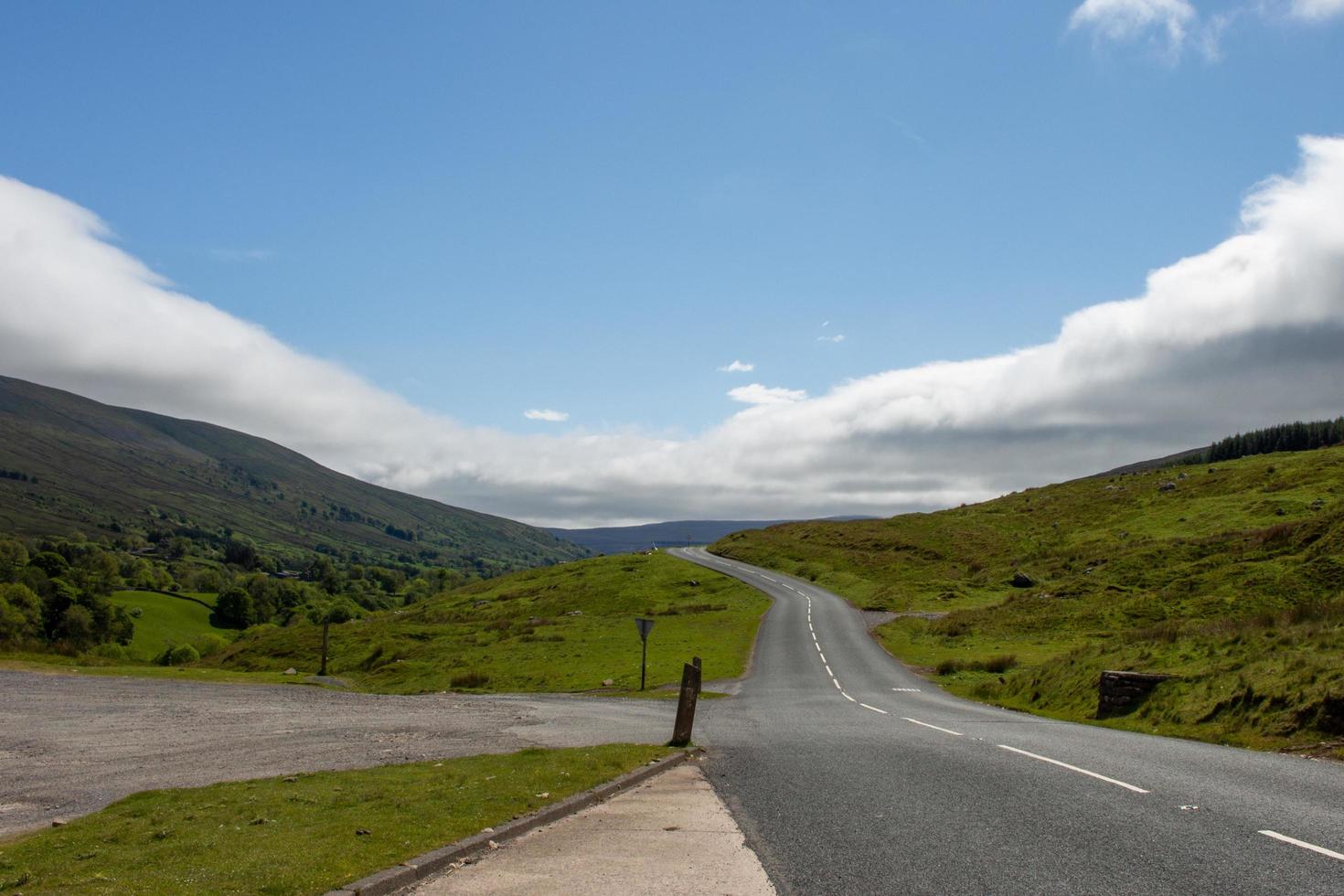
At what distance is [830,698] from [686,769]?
59.9 ft

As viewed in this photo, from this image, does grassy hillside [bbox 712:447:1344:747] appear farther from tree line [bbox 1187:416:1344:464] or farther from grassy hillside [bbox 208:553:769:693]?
tree line [bbox 1187:416:1344:464]

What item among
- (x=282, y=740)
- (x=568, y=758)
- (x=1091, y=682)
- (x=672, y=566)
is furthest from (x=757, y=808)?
(x=672, y=566)

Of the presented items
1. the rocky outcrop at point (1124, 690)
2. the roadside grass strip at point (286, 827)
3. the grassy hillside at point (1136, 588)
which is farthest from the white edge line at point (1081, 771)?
the rocky outcrop at point (1124, 690)

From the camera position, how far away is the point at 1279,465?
96.8 meters

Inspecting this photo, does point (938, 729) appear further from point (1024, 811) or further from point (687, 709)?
point (1024, 811)

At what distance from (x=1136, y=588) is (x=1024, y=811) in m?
56.5

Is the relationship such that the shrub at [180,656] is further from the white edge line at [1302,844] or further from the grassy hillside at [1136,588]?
the white edge line at [1302,844]

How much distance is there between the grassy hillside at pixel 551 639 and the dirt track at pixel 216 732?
12.7 metres

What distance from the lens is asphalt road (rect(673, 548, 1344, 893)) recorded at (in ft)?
25.3

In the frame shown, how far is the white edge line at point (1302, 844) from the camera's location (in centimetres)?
795

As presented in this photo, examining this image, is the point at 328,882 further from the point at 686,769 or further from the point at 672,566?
the point at 672,566

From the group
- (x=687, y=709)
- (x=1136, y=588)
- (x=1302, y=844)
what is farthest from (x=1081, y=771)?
(x=1136, y=588)

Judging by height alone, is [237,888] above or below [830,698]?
above

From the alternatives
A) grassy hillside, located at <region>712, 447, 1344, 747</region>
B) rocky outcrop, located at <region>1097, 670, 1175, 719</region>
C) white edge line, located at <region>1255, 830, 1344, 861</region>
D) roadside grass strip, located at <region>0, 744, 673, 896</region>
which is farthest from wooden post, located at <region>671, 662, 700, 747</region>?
rocky outcrop, located at <region>1097, 670, 1175, 719</region>
